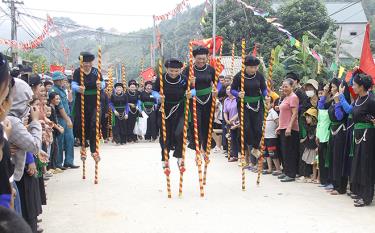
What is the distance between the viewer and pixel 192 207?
668 cm

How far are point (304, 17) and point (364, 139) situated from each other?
28107 mm

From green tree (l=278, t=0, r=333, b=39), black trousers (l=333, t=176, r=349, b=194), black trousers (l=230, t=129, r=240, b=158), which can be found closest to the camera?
black trousers (l=333, t=176, r=349, b=194)

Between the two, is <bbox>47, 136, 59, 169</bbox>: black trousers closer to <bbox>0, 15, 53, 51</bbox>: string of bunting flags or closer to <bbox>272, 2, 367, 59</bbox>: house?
<bbox>0, 15, 53, 51</bbox>: string of bunting flags

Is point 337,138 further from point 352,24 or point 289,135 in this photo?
point 352,24

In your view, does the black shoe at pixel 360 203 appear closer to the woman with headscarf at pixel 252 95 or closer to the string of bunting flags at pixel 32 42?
the woman with headscarf at pixel 252 95

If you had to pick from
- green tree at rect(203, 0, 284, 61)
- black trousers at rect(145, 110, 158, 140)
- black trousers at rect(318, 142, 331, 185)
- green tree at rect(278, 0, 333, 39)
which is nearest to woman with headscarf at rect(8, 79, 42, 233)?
black trousers at rect(318, 142, 331, 185)

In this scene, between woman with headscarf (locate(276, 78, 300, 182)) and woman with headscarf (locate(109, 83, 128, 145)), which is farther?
woman with headscarf (locate(109, 83, 128, 145))

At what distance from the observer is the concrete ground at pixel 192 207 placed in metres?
5.73

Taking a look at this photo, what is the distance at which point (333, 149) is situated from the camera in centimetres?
760

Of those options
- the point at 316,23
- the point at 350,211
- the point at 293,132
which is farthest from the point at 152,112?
the point at 316,23

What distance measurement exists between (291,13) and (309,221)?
1164 inches

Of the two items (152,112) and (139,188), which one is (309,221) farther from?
(152,112)

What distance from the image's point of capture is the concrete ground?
5.73 m

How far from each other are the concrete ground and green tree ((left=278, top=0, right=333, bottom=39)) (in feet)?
85.1
